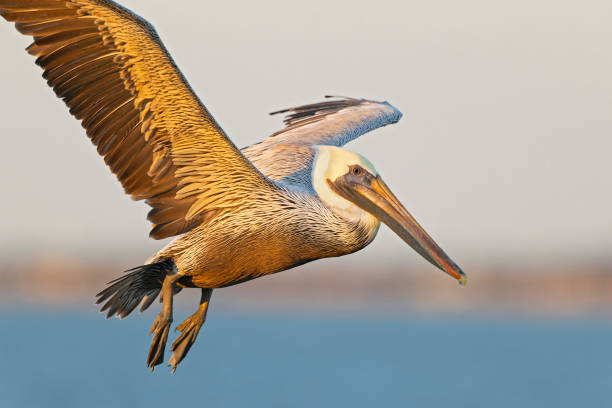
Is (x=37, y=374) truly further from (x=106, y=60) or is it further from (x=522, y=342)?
(x=106, y=60)

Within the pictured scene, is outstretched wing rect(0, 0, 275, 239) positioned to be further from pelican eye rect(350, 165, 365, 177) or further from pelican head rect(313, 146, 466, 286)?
pelican eye rect(350, 165, 365, 177)

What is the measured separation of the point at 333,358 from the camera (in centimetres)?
5525

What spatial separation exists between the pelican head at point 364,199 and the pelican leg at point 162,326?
140 cm

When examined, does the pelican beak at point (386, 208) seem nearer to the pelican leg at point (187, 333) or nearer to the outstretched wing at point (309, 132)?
the outstretched wing at point (309, 132)

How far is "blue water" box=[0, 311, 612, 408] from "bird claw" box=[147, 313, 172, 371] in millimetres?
29098

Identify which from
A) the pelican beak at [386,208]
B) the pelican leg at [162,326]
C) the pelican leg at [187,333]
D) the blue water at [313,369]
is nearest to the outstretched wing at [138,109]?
the pelican leg at [162,326]

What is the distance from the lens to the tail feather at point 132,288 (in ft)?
31.2

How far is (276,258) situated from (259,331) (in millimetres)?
72840

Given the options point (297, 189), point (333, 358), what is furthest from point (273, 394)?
point (297, 189)

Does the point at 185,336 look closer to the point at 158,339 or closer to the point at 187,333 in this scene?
the point at 187,333

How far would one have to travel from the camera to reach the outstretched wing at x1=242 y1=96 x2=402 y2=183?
10547mm

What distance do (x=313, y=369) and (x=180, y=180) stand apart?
41.6m

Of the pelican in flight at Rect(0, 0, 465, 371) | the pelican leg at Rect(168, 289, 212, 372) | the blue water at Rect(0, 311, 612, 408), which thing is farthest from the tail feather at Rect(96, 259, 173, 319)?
the blue water at Rect(0, 311, 612, 408)

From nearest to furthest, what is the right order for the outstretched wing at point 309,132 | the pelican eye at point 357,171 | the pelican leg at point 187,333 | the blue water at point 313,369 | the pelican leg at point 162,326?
the pelican leg at point 162,326
the pelican eye at point 357,171
the pelican leg at point 187,333
the outstretched wing at point 309,132
the blue water at point 313,369
